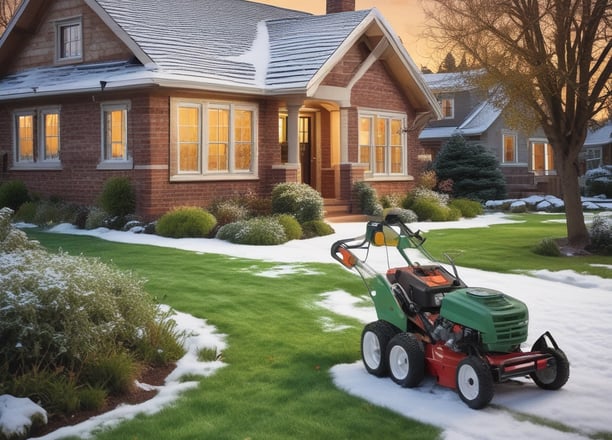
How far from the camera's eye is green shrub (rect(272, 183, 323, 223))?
19.1m

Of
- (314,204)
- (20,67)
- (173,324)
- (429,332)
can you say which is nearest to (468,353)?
(429,332)

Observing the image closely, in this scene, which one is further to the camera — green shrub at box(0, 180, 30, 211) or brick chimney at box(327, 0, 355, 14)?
brick chimney at box(327, 0, 355, 14)

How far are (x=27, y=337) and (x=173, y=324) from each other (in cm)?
173

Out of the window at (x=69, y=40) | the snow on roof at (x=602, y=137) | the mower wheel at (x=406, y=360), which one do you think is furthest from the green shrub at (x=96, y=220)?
the snow on roof at (x=602, y=137)

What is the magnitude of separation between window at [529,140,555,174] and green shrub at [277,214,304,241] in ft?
77.6

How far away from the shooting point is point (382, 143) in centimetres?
2475

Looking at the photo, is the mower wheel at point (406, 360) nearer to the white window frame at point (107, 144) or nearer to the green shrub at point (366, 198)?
the white window frame at point (107, 144)

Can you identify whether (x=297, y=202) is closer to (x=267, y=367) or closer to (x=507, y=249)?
(x=507, y=249)

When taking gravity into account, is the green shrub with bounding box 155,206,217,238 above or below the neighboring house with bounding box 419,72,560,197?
below

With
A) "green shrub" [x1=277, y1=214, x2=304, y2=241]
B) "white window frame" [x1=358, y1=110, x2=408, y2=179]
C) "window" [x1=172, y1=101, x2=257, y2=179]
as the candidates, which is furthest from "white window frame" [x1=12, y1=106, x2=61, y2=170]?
"white window frame" [x1=358, y1=110, x2=408, y2=179]

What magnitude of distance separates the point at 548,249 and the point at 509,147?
890 inches

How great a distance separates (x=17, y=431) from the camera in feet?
17.9

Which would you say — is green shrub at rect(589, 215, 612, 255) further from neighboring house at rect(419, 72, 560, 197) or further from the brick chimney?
neighboring house at rect(419, 72, 560, 197)

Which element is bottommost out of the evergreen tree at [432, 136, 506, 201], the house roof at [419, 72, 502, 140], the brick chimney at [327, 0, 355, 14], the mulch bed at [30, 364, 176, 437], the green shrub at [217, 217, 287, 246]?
the mulch bed at [30, 364, 176, 437]
